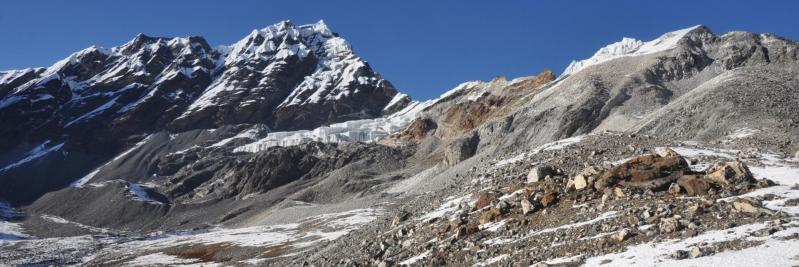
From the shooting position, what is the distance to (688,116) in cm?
7688

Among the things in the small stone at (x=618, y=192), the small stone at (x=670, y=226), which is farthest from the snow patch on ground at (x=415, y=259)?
the small stone at (x=670, y=226)

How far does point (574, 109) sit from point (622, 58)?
1282 inches

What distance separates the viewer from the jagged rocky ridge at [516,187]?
899 inches

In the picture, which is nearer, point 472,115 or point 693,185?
point 693,185

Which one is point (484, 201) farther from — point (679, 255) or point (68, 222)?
point (68, 222)

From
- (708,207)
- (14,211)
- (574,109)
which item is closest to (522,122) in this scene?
(574,109)

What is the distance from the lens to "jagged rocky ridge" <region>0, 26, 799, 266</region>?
74.9 feet

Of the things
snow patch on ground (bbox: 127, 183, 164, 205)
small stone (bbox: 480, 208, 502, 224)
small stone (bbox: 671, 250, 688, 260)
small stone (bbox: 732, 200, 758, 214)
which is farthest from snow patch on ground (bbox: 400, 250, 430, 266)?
snow patch on ground (bbox: 127, 183, 164, 205)

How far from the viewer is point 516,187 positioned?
3158 centimetres

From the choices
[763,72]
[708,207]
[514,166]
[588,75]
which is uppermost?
[588,75]

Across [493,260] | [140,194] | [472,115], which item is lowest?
[493,260]

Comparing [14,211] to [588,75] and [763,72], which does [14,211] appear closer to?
[588,75]

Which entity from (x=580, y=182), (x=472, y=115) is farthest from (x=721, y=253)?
(x=472, y=115)

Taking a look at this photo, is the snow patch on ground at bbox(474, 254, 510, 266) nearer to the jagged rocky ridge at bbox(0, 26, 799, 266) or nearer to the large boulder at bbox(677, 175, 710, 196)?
the jagged rocky ridge at bbox(0, 26, 799, 266)
